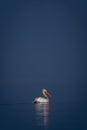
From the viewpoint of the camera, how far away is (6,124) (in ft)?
172

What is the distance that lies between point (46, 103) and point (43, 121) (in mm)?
44521

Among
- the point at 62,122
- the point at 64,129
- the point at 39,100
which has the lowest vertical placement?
the point at 64,129

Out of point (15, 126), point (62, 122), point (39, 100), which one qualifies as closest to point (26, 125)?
point (15, 126)

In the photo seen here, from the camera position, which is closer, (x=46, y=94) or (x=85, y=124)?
(x=85, y=124)

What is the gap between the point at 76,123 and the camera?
173 feet

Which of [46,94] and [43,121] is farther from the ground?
[46,94]

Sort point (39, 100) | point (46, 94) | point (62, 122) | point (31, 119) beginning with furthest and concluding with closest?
point (46, 94)
point (39, 100)
point (31, 119)
point (62, 122)

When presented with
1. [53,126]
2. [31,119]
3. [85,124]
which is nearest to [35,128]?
[53,126]

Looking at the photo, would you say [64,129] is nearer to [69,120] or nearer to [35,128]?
[35,128]

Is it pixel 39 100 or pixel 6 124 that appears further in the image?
pixel 39 100

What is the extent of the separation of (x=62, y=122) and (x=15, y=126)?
5.87 metres

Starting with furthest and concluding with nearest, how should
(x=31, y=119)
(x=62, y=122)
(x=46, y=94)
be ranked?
(x=46, y=94) → (x=31, y=119) → (x=62, y=122)

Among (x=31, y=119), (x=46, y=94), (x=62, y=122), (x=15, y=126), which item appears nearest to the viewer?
(x=15, y=126)

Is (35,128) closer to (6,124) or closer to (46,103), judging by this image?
(6,124)
